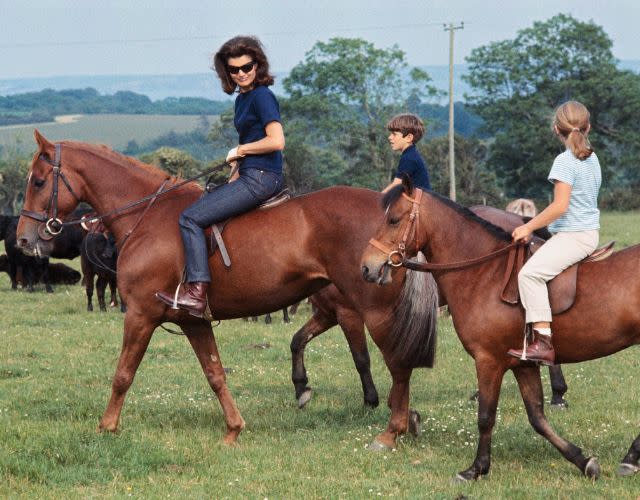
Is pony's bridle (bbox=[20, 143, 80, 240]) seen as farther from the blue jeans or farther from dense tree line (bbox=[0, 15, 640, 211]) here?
dense tree line (bbox=[0, 15, 640, 211])

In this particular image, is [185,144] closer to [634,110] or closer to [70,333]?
[634,110]

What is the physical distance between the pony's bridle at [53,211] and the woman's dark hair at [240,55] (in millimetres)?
1653

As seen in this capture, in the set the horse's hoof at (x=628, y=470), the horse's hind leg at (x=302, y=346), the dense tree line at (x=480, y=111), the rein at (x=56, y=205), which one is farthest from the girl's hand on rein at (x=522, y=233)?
the dense tree line at (x=480, y=111)

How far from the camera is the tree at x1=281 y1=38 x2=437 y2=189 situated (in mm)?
70812

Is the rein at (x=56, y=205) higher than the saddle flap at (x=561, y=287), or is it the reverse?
the rein at (x=56, y=205)

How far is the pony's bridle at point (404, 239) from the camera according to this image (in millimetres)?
6684

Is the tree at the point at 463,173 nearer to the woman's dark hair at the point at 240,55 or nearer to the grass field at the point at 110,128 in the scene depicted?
the woman's dark hair at the point at 240,55

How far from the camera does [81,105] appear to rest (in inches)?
6206

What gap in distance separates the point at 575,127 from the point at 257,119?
8.73 feet

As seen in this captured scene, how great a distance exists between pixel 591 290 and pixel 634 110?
67.4 metres

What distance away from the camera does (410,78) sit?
245 ft

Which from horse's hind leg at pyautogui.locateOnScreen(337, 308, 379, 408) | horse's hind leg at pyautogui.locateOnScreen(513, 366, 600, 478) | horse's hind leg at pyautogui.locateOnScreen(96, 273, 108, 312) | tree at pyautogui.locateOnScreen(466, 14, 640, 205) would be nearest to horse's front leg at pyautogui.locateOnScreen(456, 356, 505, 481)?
horse's hind leg at pyautogui.locateOnScreen(513, 366, 600, 478)

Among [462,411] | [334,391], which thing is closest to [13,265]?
[334,391]

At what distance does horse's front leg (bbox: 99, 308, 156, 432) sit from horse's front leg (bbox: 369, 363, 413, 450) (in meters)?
2.14
